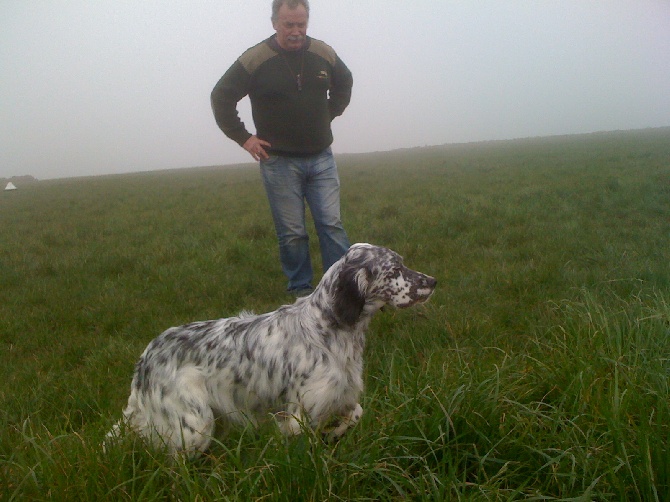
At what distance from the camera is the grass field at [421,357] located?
7.18ft

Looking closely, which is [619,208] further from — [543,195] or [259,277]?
[259,277]

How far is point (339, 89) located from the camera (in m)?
6.06

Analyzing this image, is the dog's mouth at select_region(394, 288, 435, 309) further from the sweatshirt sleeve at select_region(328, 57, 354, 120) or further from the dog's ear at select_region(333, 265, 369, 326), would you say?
the sweatshirt sleeve at select_region(328, 57, 354, 120)

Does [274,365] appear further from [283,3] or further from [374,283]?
[283,3]

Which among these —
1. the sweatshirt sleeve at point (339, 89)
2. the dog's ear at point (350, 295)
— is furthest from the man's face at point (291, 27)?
the dog's ear at point (350, 295)

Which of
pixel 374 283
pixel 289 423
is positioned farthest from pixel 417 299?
pixel 289 423

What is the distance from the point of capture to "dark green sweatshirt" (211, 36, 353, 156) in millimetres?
5430

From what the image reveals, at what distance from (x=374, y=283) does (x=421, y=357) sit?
111 cm

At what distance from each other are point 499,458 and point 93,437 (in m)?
1.89

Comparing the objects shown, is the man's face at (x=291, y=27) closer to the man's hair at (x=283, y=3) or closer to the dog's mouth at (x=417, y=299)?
the man's hair at (x=283, y=3)

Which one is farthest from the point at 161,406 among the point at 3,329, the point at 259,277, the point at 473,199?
the point at 473,199

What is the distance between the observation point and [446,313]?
15.8 ft

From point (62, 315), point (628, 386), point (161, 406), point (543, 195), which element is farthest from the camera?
point (543, 195)

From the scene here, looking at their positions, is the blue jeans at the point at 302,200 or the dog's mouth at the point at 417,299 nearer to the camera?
the dog's mouth at the point at 417,299
